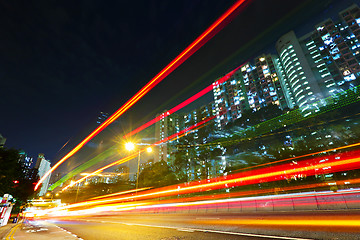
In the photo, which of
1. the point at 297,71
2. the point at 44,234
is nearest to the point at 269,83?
the point at 297,71

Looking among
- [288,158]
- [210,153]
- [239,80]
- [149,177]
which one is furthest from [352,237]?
[239,80]

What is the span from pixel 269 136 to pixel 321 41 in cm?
9563

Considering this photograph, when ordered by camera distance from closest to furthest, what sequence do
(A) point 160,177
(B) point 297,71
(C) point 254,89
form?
1. (A) point 160,177
2. (B) point 297,71
3. (C) point 254,89

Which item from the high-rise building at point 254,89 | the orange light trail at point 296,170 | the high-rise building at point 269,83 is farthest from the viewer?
the high-rise building at point 254,89

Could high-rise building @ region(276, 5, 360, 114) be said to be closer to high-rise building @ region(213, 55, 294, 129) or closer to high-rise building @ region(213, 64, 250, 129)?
high-rise building @ region(213, 55, 294, 129)

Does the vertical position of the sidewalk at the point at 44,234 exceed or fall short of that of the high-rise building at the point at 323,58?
it falls short

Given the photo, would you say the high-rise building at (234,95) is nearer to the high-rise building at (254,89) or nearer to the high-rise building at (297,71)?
the high-rise building at (254,89)

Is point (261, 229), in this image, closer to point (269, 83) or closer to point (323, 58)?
point (269, 83)

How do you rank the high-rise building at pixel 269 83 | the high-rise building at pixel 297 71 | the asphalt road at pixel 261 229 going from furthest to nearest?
the high-rise building at pixel 269 83 → the high-rise building at pixel 297 71 → the asphalt road at pixel 261 229

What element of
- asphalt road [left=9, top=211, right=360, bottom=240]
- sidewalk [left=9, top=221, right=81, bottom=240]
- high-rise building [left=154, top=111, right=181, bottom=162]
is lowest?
sidewalk [left=9, top=221, right=81, bottom=240]

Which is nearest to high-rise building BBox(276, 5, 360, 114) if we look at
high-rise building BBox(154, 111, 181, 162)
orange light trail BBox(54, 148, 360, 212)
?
orange light trail BBox(54, 148, 360, 212)

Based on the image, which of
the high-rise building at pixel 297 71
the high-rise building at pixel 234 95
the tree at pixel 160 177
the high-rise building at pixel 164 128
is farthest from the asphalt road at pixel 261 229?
the high-rise building at pixel 164 128

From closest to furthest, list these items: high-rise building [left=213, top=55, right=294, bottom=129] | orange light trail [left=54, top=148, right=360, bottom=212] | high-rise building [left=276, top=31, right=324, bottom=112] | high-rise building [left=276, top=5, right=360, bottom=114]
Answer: orange light trail [left=54, top=148, right=360, bottom=212], high-rise building [left=276, top=5, right=360, bottom=114], high-rise building [left=276, top=31, right=324, bottom=112], high-rise building [left=213, top=55, right=294, bottom=129]

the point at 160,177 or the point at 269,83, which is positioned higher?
the point at 269,83
